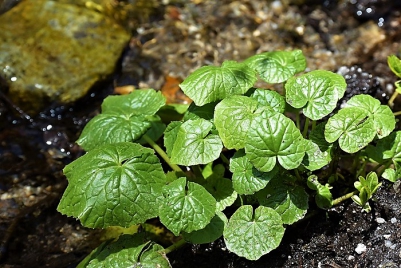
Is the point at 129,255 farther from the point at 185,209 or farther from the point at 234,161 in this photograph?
the point at 234,161

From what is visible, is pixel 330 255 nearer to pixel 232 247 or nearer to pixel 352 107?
pixel 232 247

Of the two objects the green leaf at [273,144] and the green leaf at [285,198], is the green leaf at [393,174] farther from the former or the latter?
the green leaf at [273,144]

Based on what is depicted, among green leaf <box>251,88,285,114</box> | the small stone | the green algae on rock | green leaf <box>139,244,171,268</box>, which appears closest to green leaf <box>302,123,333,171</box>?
green leaf <box>251,88,285,114</box>

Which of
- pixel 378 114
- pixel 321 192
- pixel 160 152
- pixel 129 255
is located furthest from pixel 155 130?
pixel 378 114

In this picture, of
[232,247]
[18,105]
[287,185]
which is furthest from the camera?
[18,105]

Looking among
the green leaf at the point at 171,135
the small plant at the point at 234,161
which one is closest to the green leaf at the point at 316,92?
the small plant at the point at 234,161

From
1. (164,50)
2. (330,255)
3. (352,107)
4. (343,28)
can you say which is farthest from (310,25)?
(330,255)
